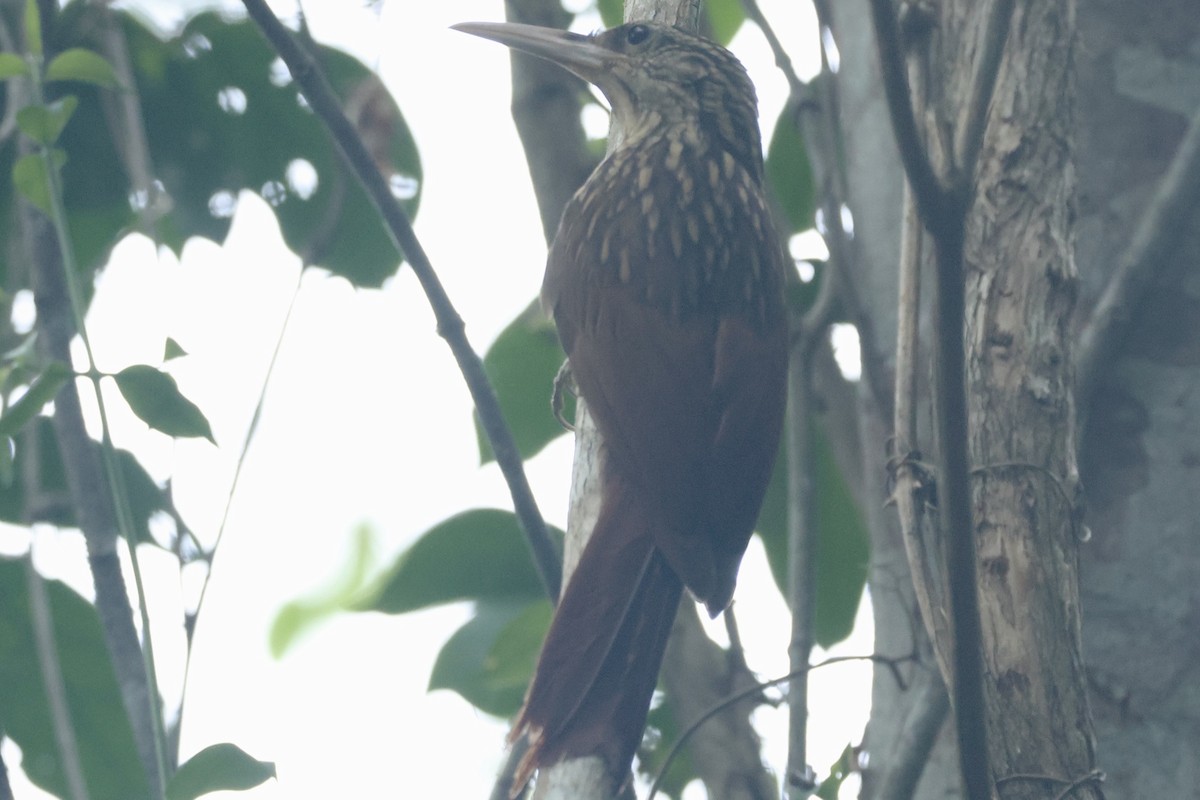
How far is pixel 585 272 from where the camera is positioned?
264 centimetres

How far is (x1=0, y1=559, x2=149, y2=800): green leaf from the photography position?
2.52 metres

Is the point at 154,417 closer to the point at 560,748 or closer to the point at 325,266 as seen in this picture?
the point at 560,748

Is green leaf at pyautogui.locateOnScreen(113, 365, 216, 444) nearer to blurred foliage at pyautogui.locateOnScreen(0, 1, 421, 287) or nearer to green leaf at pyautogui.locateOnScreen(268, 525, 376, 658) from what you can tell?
blurred foliage at pyautogui.locateOnScreen(0, 1, 421, 287)

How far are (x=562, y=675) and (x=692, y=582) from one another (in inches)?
9.6

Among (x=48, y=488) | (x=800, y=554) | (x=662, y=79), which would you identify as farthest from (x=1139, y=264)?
(x=48, y=488)

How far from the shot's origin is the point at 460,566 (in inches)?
120

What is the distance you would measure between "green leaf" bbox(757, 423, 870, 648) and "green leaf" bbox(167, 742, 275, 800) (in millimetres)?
1780

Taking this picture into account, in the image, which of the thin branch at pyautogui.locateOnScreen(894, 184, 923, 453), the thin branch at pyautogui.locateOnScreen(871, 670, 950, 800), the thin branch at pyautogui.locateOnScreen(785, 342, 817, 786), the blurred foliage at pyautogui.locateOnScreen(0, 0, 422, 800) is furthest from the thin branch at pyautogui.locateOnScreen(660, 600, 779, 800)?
the blurred foliage at pyautogui.locateOnScreen(0, 0, 422, 800)

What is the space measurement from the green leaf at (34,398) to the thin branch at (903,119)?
107 cm

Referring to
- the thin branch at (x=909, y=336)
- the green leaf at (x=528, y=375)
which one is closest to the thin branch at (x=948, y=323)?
the thin branch at (x=909, y=336)

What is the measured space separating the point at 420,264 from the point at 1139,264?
1249 mm

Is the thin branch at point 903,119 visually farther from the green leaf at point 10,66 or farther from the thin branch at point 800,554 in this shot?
the green leaf at point 10,66

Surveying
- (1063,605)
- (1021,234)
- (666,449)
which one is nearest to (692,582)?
(666,449)

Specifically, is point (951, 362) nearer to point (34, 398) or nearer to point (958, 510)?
point (958, 510)
